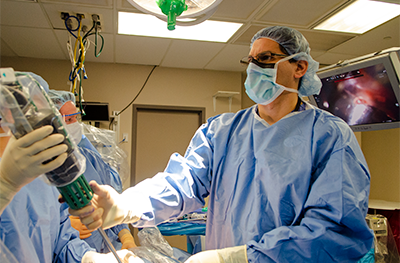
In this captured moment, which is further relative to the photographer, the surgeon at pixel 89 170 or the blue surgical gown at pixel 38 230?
the surgeon at pixel 89 170

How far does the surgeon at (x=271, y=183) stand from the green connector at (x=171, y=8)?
1.39 feet

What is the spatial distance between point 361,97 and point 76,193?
6.29 feet

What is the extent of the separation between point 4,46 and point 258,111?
10.7 feet

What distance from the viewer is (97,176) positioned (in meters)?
1.80

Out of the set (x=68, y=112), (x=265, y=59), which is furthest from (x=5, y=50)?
(x=265, y=59)

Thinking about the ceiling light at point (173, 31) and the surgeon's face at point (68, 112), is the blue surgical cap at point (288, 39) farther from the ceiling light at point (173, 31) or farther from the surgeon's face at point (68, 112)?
the ceiling light at point (173, 31)

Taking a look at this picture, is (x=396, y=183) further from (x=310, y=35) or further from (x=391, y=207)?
(x=310, y=35)

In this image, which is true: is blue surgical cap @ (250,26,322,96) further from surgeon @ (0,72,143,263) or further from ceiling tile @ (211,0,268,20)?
ceiling tile @ (211,0,268,20)

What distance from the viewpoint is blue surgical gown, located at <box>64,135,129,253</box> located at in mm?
1729

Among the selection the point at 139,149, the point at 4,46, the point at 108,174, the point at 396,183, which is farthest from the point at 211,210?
the point at 396,183

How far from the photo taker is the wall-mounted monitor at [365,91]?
1.54 m

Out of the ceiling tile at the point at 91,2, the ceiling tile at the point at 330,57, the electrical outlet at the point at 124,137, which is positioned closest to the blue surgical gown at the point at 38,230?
the ceiling tile at the point at 91,2

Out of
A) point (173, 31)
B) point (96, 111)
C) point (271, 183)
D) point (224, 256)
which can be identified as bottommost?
point (224, 256)

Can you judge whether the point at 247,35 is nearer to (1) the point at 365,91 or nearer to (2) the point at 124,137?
(1) the point at 365,91
